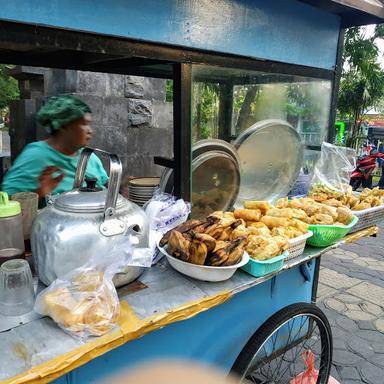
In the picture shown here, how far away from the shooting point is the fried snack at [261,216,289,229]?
1.85 metres

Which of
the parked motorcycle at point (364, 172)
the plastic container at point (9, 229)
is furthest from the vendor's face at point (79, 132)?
the parked motorcycle at point (364, 172)

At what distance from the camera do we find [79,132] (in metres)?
2.53

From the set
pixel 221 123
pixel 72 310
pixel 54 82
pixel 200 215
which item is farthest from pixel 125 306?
pixel 54 82

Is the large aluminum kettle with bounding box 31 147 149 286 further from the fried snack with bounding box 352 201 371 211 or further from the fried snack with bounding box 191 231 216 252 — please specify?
the fried snack with bounding box 352 201 371 211

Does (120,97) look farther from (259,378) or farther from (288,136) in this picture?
(259,378)

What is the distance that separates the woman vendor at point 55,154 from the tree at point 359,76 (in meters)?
11.3

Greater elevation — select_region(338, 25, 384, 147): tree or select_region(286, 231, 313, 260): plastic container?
select_region(338, 25, 384, 147): tree

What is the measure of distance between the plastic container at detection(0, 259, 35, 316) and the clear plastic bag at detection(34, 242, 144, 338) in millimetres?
74

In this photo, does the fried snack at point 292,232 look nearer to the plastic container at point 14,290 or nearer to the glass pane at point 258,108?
the glass pane at point 258,108

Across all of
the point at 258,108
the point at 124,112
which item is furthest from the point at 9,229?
the point at 124,112

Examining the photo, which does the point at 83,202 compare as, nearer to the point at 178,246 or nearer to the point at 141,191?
the point at 178,246

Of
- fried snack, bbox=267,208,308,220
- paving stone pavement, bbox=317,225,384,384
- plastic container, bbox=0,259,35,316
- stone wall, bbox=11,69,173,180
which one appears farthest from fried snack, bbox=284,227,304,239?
stone wall, bbox=11,69,173,180

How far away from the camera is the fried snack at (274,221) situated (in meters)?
1.85

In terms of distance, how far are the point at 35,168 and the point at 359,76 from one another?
13.2m
